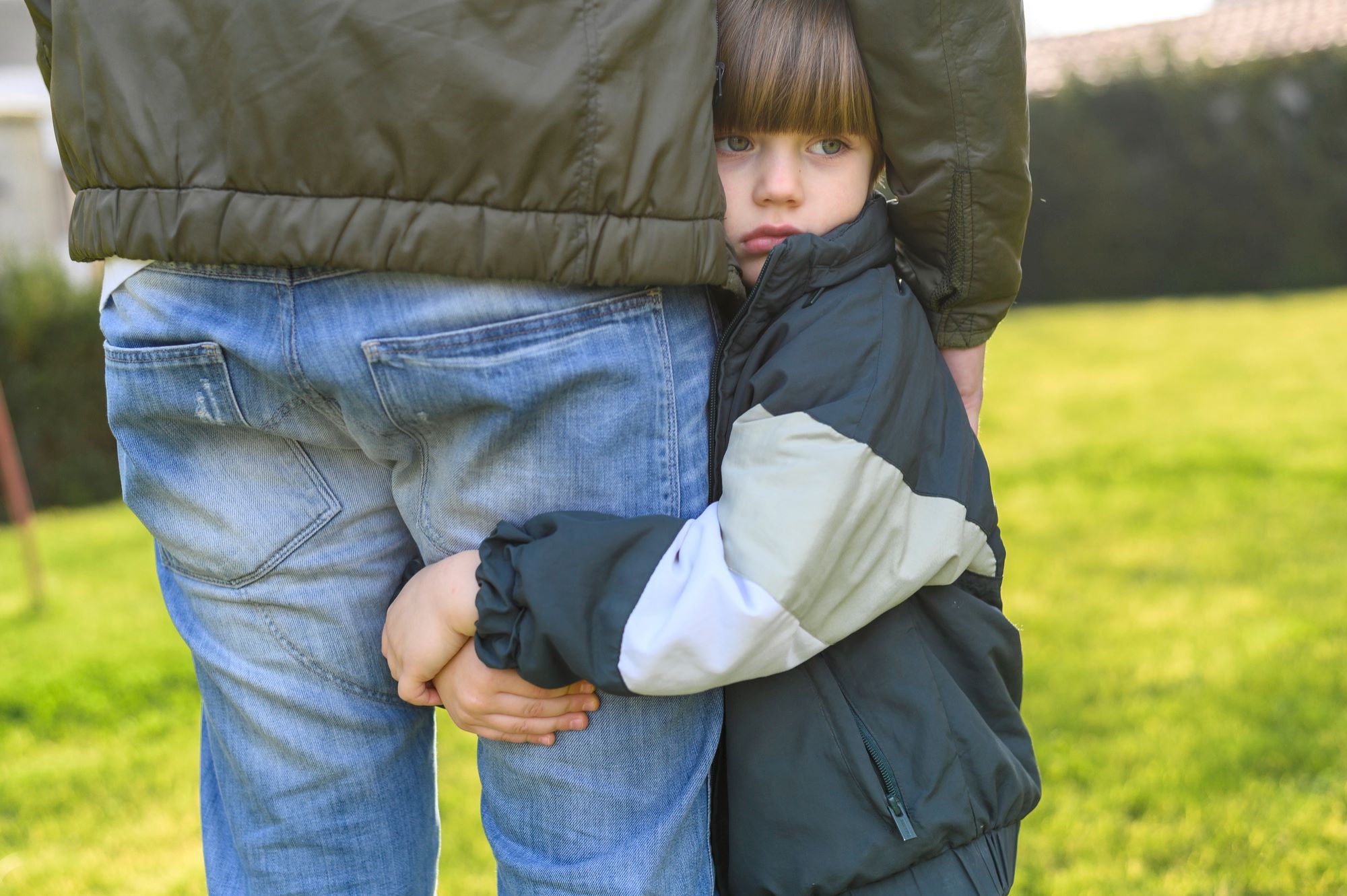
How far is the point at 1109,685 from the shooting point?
3.39 m

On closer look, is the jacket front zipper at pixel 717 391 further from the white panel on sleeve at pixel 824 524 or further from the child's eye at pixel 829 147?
the child's eye at pixel 829 147

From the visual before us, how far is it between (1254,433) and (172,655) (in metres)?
5.35

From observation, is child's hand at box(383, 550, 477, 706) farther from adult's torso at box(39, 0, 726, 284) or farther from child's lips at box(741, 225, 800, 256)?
child's lips at box(741, 225, 800, 256)

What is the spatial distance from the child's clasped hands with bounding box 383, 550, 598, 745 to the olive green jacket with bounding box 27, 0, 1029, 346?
347 millimetres

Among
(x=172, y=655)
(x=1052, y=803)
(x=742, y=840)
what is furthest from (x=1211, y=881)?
(x=172, y=655)

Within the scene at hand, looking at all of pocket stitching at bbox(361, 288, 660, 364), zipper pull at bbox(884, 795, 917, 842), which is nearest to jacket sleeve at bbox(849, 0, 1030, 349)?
pocket stitching at bbox(361, 288, 660, 364)

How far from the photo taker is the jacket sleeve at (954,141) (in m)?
1.30

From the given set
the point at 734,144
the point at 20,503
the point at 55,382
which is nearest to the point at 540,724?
the point at 734,144

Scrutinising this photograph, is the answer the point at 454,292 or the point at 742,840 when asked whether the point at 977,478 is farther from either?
the point at 454,292

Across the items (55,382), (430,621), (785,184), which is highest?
(785,184)

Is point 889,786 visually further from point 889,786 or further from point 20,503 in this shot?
point 20,503

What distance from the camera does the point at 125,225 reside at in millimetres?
1149

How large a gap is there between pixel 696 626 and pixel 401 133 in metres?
0.55

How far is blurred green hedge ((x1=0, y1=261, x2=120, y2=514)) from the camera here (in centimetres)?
680
